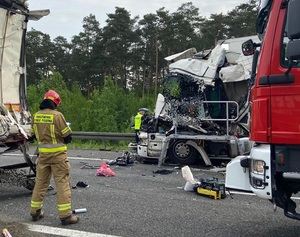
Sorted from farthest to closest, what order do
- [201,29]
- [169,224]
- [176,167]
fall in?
[201,29]
[176,167]
[169,224]

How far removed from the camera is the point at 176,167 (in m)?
9.66

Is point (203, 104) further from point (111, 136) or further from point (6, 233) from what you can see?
point (6, 233)

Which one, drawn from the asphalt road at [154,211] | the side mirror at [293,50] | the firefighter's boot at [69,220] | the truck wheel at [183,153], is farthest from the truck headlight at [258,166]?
the truck wheel at [183,153]

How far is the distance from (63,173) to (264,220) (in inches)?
106

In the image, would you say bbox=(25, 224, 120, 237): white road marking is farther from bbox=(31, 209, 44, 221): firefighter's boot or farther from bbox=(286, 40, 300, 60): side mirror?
bbox=(286, 40, 300, 60): side mirror

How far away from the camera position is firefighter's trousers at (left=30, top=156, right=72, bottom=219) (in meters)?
5.21

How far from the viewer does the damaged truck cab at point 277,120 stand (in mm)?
3711

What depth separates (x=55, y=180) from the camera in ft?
17.6

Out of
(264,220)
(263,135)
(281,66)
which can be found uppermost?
(281,66)

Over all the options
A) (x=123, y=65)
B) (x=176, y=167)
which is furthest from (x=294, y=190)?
(x=123, y=65)

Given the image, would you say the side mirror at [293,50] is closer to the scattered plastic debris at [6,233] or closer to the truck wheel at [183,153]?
the scattered plastic debris at [6,233]

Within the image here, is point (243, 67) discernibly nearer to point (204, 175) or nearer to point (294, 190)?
point (204, 175)

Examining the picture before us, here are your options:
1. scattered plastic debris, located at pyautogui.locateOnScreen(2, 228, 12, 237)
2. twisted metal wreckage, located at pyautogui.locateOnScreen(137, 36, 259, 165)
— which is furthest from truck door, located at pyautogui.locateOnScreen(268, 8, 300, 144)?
twisted metal wreckage, located at pyautogui.locateOnScreen(137, 36, 259, 165)

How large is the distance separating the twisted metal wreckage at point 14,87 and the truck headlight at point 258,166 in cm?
388
